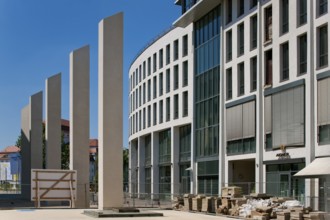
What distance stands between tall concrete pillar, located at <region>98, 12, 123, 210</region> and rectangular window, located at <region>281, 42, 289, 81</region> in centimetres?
1358

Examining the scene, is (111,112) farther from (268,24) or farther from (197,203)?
(268,24)

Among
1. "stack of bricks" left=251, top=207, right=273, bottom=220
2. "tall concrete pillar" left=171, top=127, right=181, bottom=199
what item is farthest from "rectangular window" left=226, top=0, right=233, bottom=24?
"stack of bricks" left=251, top=207, right=273, bottom=220

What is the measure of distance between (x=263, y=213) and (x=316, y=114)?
351 inches

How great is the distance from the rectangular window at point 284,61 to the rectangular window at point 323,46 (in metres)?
3.91

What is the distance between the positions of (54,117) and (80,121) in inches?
284

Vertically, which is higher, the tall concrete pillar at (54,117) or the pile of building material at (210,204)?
the tall concrete pillar at (54,117)

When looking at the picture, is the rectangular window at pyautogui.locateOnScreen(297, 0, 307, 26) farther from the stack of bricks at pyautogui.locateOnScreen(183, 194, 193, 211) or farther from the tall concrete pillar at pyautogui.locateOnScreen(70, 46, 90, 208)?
the tall concrete pillar at pyautogui.locateOnScreen(70, 46, 90, 208)

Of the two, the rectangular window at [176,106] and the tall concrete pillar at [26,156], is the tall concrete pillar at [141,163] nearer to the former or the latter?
the rectangular window at [176,106]

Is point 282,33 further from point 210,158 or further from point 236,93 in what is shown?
point 210,158

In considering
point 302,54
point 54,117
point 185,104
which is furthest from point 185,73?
point 302,54

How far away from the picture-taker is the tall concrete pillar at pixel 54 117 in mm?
44906

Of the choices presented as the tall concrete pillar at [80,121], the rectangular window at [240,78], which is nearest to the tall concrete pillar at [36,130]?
the tall concrete pillar at [80,121]

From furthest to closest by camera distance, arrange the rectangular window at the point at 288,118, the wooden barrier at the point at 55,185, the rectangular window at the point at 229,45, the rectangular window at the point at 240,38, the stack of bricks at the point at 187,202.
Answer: the rectangular window at the point at 229,45, the rectangular window at the point at 240,38, the stack of bricks at the point at 187,202, the wooden barrier at the point at 55,185, the rectangular window at the point at 288,118

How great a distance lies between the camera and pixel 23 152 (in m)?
57.3
